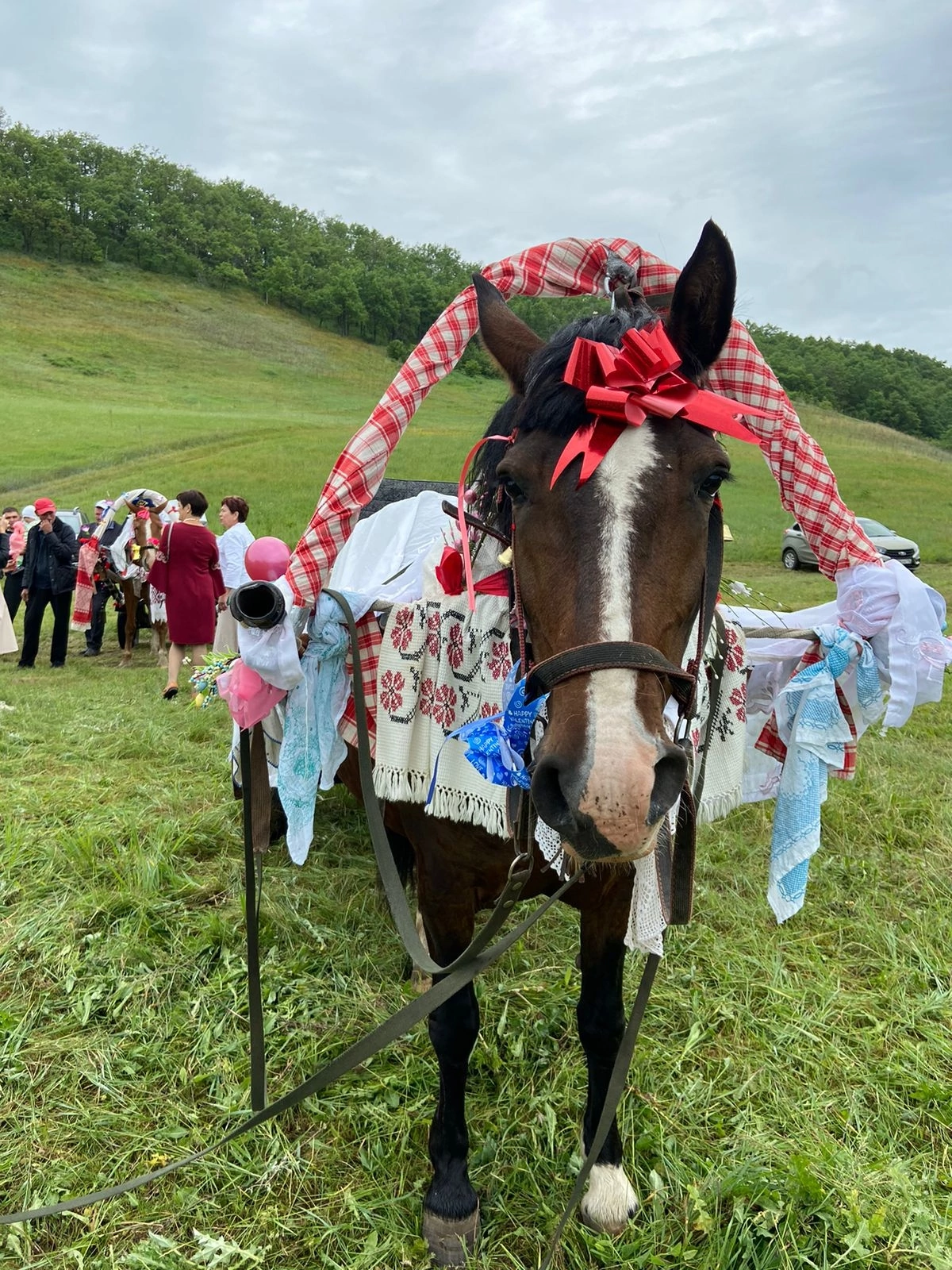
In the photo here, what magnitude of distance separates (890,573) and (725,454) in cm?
119

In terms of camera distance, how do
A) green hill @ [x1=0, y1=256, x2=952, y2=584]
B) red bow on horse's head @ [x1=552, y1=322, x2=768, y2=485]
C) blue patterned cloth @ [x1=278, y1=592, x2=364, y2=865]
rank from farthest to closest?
green hill @ [x1=0, y1=256, x2=952, y2=584] < blue patterned cloth @ [x1=278, y1=592, x2=364, y2=865] < red bow on horse's head @ [x1=552, y1=322, x2=768, y2=485]

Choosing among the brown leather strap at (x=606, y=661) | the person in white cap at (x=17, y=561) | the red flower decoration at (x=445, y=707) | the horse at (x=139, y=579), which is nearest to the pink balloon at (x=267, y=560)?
the red flower decoration at (x=445, y=707)

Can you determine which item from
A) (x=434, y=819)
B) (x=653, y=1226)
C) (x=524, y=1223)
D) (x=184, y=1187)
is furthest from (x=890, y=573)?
(x=184, y=1187)

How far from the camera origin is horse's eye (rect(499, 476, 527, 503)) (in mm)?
1684

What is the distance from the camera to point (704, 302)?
1.84 meters

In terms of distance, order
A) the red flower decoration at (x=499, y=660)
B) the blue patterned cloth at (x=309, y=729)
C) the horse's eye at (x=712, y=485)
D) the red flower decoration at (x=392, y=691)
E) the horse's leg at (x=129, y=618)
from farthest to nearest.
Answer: the horse's leg at (x=129, y=618) → the blue patterned cloth at (x=309, y=729) → the red flower decoration at (x=392, y=691) → the red flower decoration at (x=499, y=660) → the horse's eye at (x=712, y=485)

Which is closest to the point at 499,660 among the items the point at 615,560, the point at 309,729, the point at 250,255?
the point at 615,560

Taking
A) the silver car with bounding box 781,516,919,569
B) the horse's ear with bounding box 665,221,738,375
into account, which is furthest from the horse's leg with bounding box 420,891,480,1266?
the silver car with bounding box 781,516,919,569

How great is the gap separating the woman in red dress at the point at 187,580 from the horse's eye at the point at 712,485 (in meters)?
7.06

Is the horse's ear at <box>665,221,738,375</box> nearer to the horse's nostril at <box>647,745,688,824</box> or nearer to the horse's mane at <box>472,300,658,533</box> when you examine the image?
the horse's mane at <box>472,300,658,533</box>

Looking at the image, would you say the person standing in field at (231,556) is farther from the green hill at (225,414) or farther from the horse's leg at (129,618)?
the green hill at (225,414)

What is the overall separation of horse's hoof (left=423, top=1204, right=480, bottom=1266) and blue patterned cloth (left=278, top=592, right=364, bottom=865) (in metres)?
1.12

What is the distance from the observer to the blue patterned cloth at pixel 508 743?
1.68 metres

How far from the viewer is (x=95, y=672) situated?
9422 mm
